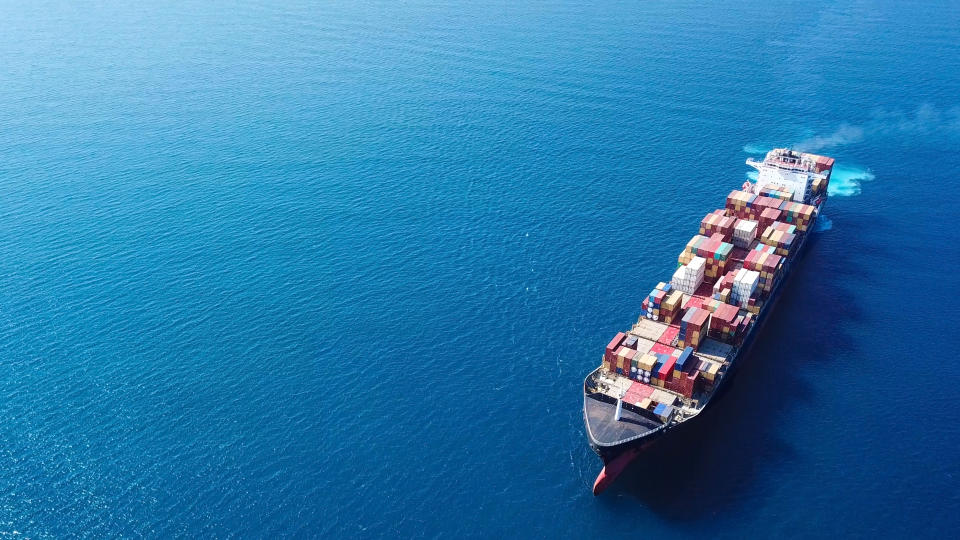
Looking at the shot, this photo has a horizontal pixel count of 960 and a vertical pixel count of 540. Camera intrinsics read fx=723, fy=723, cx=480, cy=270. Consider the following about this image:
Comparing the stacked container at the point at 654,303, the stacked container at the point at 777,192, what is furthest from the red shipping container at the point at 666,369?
the stacked container at the point at 777,192

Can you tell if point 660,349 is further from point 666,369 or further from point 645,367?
point 645,367

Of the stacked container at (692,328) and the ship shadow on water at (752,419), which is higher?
the stacked container at (692,328)

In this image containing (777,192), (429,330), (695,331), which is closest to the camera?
(695,331)

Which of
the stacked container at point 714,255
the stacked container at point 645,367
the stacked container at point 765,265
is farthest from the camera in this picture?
the stacked container at point 714,255

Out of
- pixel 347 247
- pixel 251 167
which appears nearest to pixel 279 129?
pixel 251 167

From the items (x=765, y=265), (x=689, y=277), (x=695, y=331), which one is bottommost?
(x=695, y=331)

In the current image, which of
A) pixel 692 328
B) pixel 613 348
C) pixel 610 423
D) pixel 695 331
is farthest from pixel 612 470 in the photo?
pixel 692 328

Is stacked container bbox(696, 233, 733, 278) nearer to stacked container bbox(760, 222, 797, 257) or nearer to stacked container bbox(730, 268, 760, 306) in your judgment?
stacked container bbox(730, 268, 760, 306)

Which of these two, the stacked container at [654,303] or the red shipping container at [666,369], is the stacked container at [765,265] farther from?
the red shipping container at [666,369]
